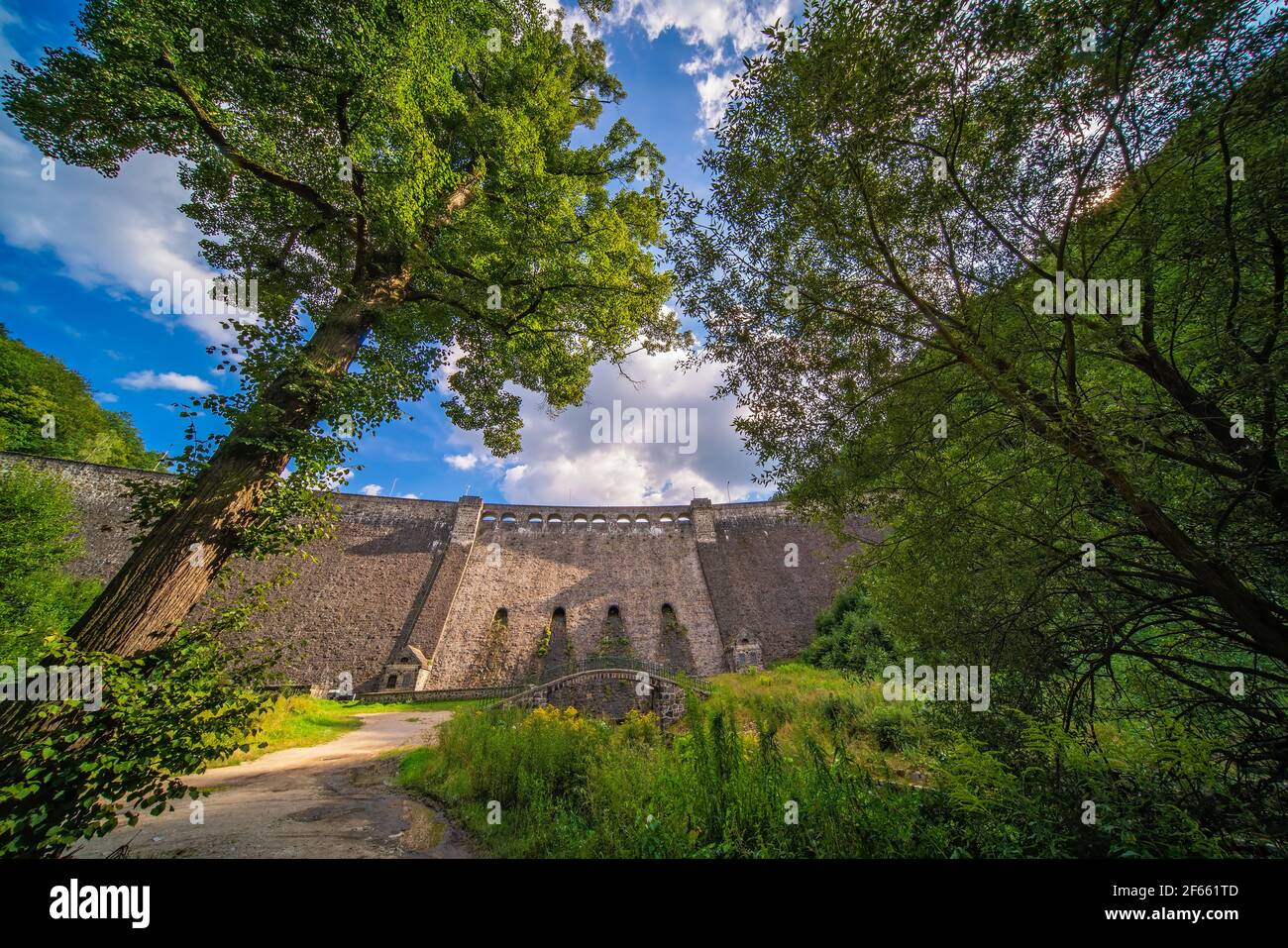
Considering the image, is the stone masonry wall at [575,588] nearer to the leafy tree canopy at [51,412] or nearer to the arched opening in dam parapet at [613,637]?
the arched opening in dam parapet at [613,637]

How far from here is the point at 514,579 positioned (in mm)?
30984

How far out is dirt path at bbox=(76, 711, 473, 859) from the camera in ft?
15.5

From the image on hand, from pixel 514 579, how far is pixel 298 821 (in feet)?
85.0

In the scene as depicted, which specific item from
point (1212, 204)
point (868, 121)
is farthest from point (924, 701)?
point (868, 121)

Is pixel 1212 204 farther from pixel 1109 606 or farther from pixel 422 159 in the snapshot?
pixel 422 159

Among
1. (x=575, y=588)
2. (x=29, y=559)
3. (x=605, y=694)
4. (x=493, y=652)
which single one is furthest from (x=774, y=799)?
(x=575, y=588)

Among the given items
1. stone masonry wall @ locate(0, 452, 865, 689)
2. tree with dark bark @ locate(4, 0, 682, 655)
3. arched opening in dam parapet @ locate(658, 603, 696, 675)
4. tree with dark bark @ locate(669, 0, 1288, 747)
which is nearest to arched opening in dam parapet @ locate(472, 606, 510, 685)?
stone masonry wall @ locate(0, 452, 865, 689)

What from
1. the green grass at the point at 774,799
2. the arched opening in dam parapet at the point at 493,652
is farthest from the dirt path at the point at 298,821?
the arched opening in dam parapet at the point at 493,652

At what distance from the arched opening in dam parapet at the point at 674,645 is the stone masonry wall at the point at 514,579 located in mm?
111

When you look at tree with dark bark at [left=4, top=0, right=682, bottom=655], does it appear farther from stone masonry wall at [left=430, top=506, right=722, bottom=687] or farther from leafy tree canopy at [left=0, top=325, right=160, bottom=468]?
leafy tree canopy at [left=0, top=325, right=160, bottom=468]

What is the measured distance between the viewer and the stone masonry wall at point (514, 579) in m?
24.9

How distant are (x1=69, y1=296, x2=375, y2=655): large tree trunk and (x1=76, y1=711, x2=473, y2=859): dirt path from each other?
232cm

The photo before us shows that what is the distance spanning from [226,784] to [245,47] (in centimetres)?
1110
